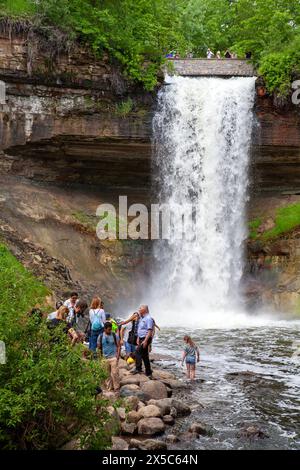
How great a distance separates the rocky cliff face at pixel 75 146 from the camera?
25.1 metres

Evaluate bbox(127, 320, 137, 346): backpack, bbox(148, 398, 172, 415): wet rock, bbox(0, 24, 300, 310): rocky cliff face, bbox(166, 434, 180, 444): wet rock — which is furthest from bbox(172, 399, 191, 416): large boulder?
bbox(0, 24, 300, 310): rocky cliff face

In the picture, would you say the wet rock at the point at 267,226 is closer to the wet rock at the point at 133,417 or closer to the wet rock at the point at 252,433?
the wet rock at the point at 252,433

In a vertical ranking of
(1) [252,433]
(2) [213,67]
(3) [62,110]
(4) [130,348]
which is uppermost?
(2) [213,67]

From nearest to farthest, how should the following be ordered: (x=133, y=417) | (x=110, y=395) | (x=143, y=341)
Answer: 1. (x=133, y=417)
2. (x=110, y=395)
3. (x=143, y=341)

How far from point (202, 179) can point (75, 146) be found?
6793 millimetres

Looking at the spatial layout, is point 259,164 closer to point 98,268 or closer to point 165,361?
point 98,268

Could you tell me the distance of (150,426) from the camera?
31.6 ft

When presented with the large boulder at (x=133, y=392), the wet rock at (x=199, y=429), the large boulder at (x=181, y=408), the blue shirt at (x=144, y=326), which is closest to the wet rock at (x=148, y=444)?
the wet rock at (x=199, y=429)

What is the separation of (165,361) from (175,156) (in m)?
14.9

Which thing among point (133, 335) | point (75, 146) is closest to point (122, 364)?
point (133, 335)

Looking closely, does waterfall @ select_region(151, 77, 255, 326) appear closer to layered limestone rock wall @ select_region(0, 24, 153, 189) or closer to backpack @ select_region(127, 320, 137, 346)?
layered limestone rock wall @ select_region(0, 24, 153, 189)

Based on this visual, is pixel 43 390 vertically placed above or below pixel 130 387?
above

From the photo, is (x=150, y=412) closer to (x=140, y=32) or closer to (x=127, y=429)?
(x=127, y=429)

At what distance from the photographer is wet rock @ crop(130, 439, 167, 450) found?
28.7 ft
